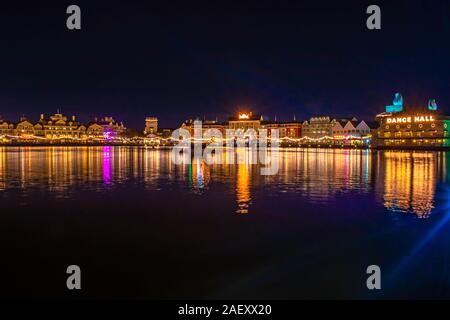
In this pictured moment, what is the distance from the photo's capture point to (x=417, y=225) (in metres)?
12.5

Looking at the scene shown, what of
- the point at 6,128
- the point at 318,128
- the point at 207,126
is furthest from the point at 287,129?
the point at 6,128

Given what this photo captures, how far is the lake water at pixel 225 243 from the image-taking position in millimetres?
7941

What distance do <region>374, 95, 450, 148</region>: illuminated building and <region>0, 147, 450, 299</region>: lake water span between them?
3356 inches

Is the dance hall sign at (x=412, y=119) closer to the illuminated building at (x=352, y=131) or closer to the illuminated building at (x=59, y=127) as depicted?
the illuminated building at (x=352, y=131)

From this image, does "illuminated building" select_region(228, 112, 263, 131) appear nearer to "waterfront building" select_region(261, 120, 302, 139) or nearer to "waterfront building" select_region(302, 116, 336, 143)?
"waterfront building" select_region(261, 120, 302, 139)

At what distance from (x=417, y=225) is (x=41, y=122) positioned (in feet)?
555

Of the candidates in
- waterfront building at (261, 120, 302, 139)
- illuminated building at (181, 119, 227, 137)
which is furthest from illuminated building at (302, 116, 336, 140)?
illuminated building at (181, 119, 227, 137)

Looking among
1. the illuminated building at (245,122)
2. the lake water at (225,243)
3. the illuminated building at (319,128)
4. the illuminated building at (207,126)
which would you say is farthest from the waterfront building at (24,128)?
the lake water at (225,243)

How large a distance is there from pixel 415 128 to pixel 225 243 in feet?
344

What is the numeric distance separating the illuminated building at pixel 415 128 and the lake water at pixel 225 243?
85252mm

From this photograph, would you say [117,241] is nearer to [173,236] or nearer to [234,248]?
[173,236]

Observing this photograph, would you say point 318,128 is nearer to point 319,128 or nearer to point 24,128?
point 319,128

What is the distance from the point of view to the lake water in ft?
26.1

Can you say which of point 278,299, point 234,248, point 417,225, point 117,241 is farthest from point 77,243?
point 417,225
